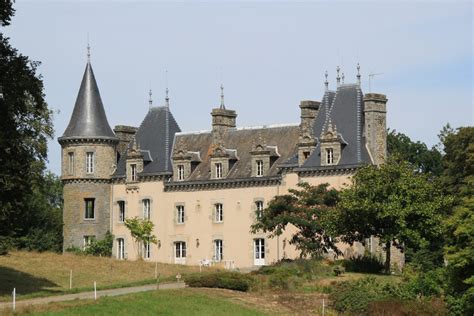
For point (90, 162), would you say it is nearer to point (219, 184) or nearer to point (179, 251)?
point (179, 251)

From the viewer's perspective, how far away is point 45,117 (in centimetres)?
7575

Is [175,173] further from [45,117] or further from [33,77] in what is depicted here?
[33,77]

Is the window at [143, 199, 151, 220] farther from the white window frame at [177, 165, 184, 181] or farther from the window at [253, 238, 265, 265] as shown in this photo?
the window at [253, 238, 265, 265]

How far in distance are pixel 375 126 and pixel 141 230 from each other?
14.1 metres

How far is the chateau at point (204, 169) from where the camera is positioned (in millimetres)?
66125

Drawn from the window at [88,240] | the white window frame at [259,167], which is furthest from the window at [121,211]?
the white window frame at [259,167]

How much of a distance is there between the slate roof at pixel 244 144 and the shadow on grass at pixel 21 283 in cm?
1820

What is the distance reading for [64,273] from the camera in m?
55.3

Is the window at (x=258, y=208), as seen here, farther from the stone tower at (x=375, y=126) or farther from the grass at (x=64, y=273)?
the grass at (x=64, y=273)

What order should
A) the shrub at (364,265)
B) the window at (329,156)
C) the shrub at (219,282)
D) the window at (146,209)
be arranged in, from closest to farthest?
the shrub at (219,282) → the shrub at (364,265) → the window at (329,156) → the window at (146,209)

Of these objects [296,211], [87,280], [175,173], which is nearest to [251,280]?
[87,280]

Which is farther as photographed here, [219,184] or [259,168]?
[219,184]

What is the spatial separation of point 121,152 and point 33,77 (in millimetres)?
30651

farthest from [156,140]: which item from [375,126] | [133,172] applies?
[375,126]
